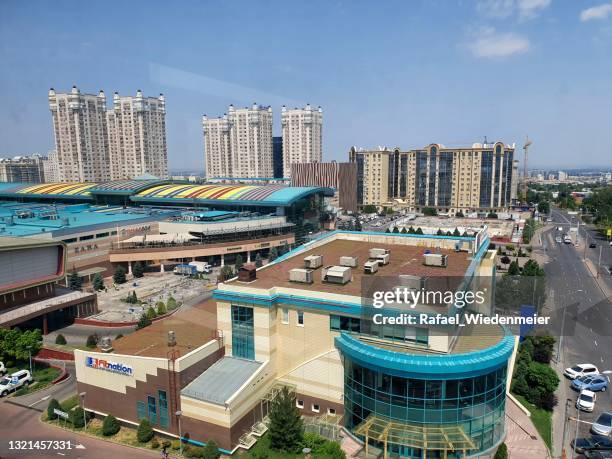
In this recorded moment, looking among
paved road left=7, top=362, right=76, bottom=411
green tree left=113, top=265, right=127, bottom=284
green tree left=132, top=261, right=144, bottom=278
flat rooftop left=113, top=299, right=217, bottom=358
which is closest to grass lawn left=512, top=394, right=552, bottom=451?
flat rooftop left=113, top=299, right=217, bottom=358

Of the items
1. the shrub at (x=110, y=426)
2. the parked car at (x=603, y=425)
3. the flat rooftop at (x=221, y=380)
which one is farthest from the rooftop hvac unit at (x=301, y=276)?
the parked car at (x=603, y=425)

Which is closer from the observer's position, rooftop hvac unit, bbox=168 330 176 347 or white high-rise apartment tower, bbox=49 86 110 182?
rooftop hvac unit, bbox=168 330 176 347

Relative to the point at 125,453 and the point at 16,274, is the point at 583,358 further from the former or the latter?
the point at 16,274

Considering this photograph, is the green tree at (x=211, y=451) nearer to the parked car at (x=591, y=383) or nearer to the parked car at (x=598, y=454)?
the parked car at (x=598, y=454)

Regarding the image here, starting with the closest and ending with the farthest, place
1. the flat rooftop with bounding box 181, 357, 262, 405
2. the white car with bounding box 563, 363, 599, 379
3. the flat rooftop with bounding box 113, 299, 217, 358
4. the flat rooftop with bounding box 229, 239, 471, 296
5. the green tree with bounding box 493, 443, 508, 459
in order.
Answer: the green tree with bounding box 493, 443, 508, 459, the flat rooftop with bounding box 181, 357, 262, 405, the flat rooftop with bounding box 113, 299, 217, 358, the flat rooftop with bounding box 229, 239, 471, 296, the white car with bounding box 563, 363, 599, 379

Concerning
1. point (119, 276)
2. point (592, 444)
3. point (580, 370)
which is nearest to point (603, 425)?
point (592, 444)

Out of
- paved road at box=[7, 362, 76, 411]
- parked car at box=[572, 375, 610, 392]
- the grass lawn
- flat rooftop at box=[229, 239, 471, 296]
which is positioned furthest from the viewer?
parked car at box=[572, 375, 610, 392]

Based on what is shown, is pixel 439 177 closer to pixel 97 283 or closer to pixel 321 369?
pixel 97 283

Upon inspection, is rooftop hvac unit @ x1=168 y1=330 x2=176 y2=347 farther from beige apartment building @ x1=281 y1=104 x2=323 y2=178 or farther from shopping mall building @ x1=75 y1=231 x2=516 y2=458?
beige apartment building @ x1=281 y1=104 x2=323 y2=178
